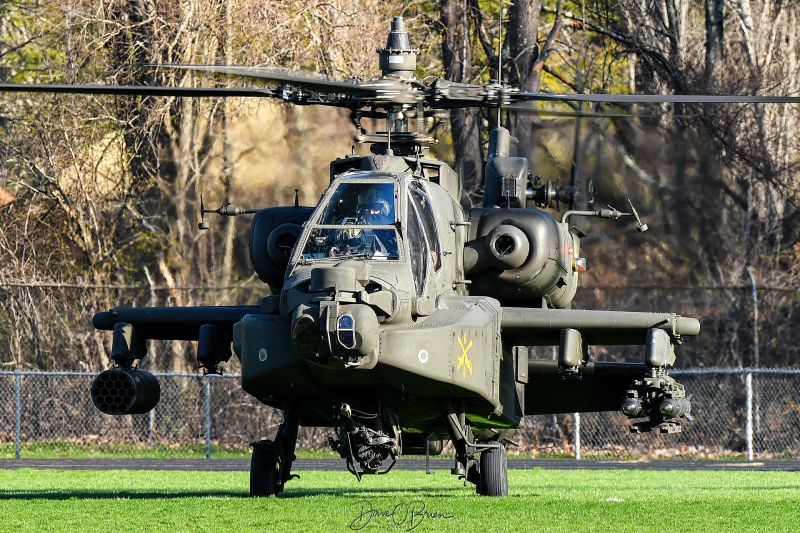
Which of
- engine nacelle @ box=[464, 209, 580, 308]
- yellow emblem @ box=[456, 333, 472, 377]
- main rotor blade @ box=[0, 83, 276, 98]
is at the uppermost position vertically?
main rotor blade @ box=[0, 83, 276, 98]

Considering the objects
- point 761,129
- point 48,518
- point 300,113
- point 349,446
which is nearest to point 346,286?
point 349,446

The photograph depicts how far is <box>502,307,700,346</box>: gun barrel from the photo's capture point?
1496 centimetres

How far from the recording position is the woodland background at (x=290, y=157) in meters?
29.4

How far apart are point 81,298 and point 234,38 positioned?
645cm

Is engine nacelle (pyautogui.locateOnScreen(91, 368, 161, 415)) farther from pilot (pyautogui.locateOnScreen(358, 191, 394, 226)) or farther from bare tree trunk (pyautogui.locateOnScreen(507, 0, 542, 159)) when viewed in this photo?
bare tree trunk (pyautogui.locateOnScreen(507, 0, 542, 159))

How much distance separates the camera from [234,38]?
3103 centimetres

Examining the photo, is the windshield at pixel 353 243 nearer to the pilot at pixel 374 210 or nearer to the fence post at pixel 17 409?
the pilot at pixel 374 210

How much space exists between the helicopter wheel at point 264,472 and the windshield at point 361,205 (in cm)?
283

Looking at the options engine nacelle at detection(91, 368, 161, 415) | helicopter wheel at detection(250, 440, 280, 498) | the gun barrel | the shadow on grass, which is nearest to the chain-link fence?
the shadow on grass

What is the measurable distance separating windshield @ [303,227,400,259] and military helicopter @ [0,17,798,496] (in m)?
0.02

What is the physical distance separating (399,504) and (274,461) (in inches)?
55.1

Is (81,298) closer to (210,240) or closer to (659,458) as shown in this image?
(210,240)

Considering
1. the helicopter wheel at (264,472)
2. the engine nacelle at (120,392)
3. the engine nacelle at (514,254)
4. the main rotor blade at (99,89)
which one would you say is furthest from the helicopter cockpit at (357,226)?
the engine nacelle at (120,392)

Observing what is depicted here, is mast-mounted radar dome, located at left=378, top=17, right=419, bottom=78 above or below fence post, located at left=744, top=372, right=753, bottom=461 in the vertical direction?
above
